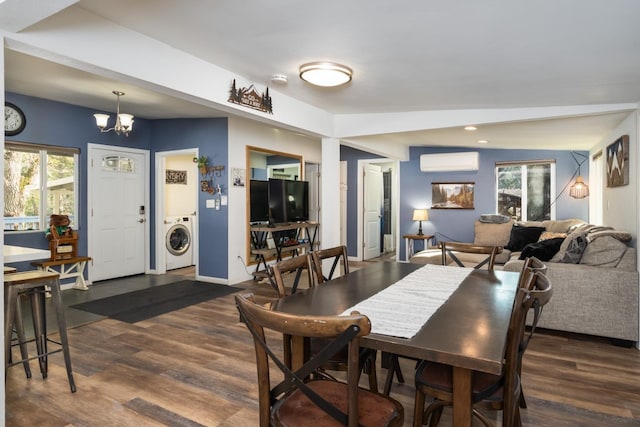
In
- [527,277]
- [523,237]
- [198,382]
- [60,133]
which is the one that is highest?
[60,133]

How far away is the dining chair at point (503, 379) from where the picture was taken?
1.39 metres

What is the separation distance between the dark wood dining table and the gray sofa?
124cm

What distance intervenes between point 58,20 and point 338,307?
2011 millimetres

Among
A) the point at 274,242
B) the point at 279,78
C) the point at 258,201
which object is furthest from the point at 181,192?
the point at 279,78

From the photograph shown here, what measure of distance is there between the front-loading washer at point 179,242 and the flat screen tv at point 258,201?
1.50 m

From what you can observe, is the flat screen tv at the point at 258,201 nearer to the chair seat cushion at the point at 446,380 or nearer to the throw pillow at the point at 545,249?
the throw pillow at the point at 545,249

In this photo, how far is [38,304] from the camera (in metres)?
2.62

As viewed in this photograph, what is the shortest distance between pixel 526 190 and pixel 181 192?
5943mm

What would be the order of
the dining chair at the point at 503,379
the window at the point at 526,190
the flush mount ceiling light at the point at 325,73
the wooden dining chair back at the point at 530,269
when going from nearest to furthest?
the dining chair at the point at 503,379 → the wooden dining chair back at the point at 530,269 → the flush mount ceiling light at the point at 325,73 → the window at the point at 526,190

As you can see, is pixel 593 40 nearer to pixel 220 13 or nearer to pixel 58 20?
pixel 220 13

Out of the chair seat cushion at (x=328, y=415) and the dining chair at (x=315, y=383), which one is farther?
the chair seat cushion at (x=328, y=415)

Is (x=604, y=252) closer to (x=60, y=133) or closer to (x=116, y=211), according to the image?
(x=116, y=211)

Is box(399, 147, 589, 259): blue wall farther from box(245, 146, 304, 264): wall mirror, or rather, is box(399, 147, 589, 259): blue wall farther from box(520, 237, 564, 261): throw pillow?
box(520, 237, 564, 261): throw pillow

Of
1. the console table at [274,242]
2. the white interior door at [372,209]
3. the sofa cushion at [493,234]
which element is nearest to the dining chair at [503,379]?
the console table at [274,242]
